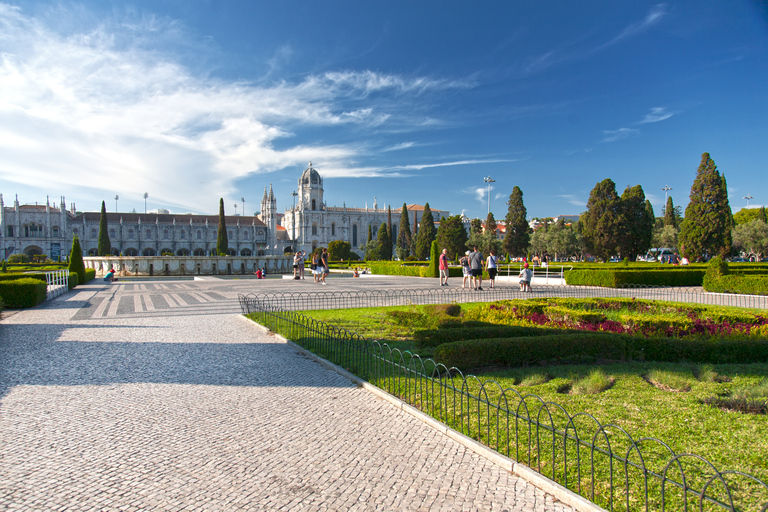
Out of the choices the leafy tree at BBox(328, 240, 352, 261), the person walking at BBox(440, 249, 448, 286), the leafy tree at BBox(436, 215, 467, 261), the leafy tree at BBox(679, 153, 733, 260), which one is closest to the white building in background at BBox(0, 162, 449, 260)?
the leafy tree at BBox(436, 215, 467, 261)

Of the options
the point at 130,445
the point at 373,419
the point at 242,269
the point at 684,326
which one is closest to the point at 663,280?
the point at 684,326

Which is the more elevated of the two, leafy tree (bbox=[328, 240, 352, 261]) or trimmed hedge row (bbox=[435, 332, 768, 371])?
leafy tree (bbox=[328, 240, 352, 261])

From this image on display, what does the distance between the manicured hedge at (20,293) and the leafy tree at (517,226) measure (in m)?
39.1

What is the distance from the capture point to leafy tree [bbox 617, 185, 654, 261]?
3359 cm

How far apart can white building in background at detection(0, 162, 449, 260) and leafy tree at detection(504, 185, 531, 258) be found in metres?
7.64

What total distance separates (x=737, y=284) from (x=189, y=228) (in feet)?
228

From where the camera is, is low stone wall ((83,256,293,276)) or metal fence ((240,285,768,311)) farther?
low stone wall ((83,256,293,276))

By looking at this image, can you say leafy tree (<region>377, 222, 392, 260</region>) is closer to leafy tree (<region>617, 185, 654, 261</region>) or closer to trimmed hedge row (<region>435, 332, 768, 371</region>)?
leafy tree (<region>617, 185, 654, 261</region>)

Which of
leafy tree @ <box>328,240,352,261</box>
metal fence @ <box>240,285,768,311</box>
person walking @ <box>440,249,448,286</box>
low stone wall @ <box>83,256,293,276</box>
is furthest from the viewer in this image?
leafy tree @ <box>328,240,352,261</box>

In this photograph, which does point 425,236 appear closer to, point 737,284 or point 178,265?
point 178,265

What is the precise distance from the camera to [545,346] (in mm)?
5207

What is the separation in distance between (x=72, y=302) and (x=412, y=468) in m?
13.8

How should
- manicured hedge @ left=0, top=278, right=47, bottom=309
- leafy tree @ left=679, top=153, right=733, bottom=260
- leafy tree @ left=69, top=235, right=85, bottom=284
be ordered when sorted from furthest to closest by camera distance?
1. leafy tree @ left=679, top=153, right=733, bottom=260
2. leafy tree @ left=69, top=235, right=85, bottom=284
3. manicured hedge @ left=0, top=278, right=47, bottom=309

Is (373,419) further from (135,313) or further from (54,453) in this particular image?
(135,313)
